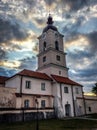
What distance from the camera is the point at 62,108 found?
30859 millimetres

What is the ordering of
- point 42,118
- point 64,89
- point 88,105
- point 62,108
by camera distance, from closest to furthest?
point 42,118, point 62,108, point 64,89, point 88,105

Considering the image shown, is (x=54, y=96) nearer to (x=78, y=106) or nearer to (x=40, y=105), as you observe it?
(x=40, y=105)

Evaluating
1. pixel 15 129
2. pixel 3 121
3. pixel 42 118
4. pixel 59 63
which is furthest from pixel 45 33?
pixel 15 129

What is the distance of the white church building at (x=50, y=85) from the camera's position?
2787cm

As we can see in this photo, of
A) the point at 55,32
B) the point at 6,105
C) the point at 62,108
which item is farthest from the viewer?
the point at 55,32

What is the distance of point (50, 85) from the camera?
3291 cm

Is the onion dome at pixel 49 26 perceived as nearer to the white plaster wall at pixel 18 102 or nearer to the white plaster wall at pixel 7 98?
the white plaster wall at pixel 7 98

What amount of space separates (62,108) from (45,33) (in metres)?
22.1

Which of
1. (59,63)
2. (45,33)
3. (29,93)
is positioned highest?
(45,33)

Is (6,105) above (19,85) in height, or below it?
below

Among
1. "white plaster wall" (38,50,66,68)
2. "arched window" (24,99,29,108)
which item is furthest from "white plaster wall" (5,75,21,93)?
"white plaster wall" (38,50,66,68)

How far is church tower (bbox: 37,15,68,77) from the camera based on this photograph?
3812 centimetres

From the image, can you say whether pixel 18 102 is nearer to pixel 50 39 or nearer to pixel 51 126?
pixel 51 126

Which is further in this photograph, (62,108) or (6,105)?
(62,108)
